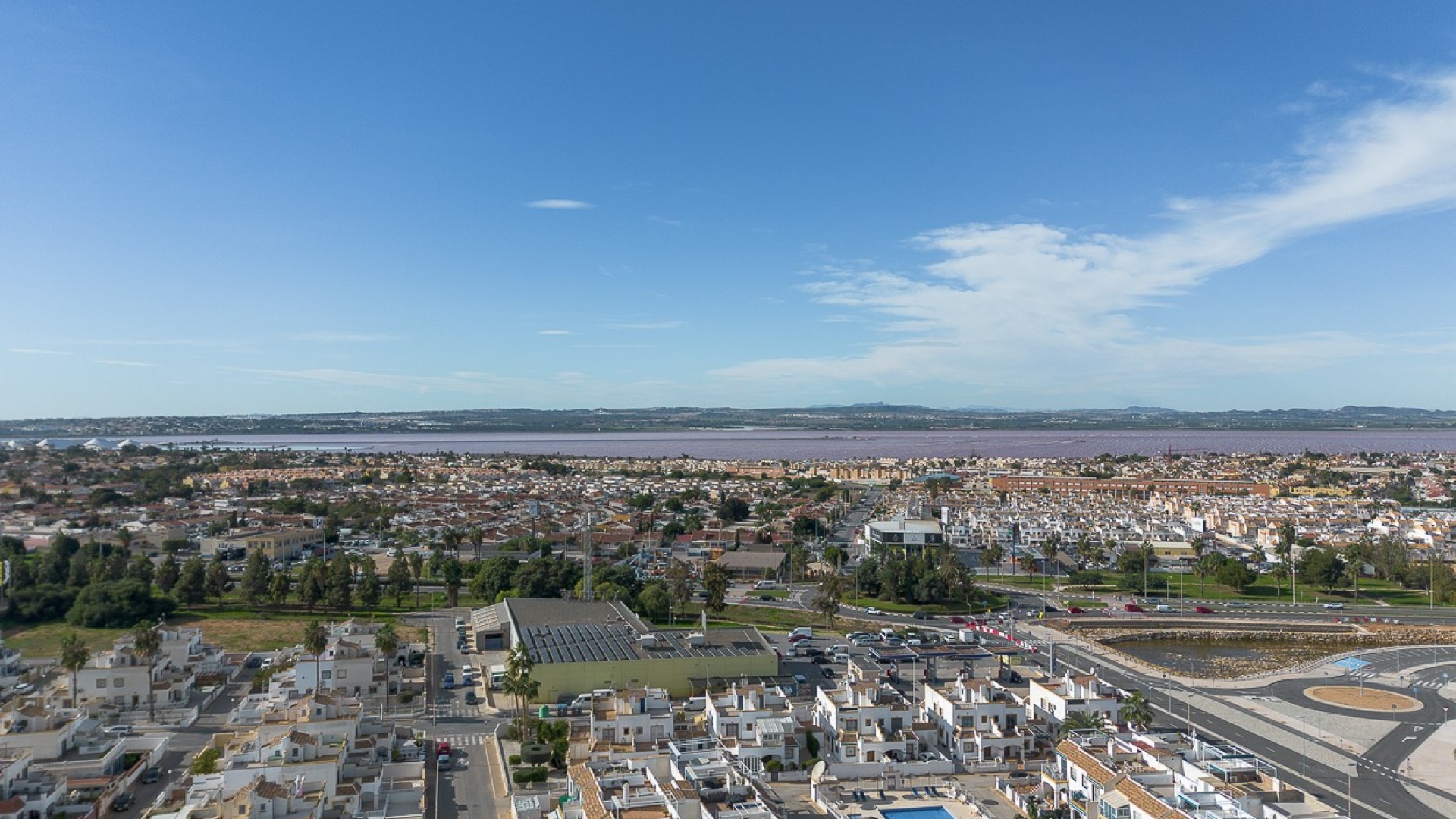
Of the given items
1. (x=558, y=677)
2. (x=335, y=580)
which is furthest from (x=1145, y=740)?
(x=335, y=580)

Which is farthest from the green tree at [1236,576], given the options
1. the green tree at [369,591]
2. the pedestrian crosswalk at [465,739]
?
the green tree at [369,591]

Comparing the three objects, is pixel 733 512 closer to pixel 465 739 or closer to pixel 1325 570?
pixel 1325 570

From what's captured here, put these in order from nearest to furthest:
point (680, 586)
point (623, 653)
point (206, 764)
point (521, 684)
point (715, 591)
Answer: point (206, 764) < point (521, 684) < point (623, 653) < point (715, 591) < point (680, 586)

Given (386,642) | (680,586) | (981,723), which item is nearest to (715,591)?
(680,586)

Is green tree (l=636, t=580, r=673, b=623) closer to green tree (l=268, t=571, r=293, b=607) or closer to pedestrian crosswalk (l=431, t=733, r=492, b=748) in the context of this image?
green tree (l=268, t=571, r=293, b=607)

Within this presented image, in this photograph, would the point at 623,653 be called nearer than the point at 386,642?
No

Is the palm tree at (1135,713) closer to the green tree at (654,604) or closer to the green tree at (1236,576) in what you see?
the green tree at (654,604)
